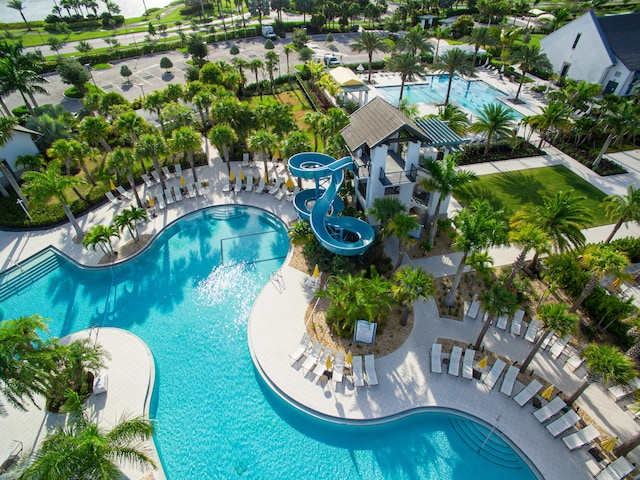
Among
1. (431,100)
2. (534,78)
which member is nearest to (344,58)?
(431,100)

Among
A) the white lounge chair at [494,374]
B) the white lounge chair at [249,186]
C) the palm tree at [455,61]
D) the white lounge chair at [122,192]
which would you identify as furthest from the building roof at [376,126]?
the white lounge chair at [122,192]

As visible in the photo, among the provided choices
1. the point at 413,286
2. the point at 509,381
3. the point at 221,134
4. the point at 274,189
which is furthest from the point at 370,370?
the point at 221,134

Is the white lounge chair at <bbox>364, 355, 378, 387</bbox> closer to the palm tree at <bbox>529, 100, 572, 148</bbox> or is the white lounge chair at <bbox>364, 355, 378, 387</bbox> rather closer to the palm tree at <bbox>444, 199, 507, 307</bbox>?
the palm tree at <bbox>444, 199, 507, 307</bbox>

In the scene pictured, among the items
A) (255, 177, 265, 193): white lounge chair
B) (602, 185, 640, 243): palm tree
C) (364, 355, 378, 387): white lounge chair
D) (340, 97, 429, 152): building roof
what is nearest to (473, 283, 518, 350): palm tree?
(364, 355, 378, 387): white lounge chair

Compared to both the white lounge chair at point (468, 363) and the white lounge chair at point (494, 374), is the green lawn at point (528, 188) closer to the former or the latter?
the white lounge chair at point (468, 363)

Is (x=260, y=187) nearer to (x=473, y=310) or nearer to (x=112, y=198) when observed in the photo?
(x=112, y=198)

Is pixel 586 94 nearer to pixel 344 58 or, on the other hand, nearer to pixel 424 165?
pixel 424 165
